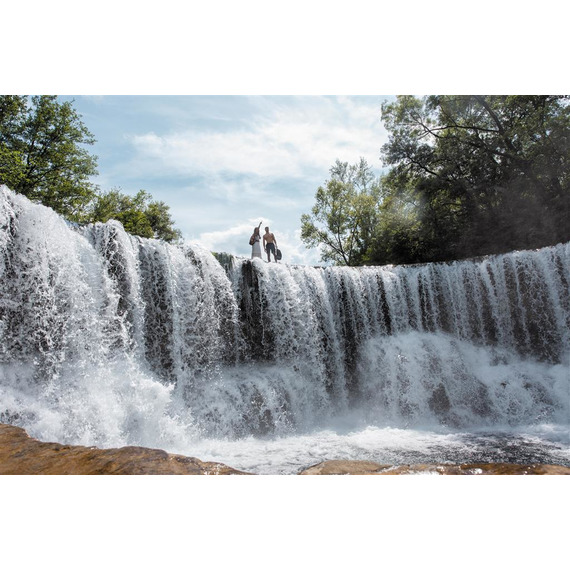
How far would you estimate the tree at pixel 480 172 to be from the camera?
41.3ft

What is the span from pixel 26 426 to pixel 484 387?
8.66 meters

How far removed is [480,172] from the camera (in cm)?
1512

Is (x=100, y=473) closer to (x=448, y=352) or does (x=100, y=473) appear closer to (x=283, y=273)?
(x=283, y=273)

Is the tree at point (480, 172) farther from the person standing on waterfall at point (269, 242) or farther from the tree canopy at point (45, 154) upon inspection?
the tree canopy at point (45, 154)

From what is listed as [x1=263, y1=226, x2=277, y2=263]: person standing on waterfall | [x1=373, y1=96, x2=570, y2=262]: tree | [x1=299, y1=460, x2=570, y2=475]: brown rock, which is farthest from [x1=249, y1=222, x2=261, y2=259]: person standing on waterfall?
[x1=373, y1=96, x2=570, y2=262]: tree

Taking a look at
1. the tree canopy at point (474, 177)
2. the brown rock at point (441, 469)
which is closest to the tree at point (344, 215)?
the tree canopy at point (474, 177)

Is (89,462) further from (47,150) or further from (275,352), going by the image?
(47,150)

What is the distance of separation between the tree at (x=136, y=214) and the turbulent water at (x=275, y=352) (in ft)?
43.4

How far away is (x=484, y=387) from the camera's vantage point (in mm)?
8414

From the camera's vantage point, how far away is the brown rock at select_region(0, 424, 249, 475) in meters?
2.71

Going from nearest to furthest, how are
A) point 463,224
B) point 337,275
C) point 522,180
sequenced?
point 337,275, point 522,180, point 463,224

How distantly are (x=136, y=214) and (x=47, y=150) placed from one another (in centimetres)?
769

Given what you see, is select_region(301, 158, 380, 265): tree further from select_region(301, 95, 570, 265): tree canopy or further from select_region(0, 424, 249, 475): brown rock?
select_region(0, 424, 249, 475): brown rock

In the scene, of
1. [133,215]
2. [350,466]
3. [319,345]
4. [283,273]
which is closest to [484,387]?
[319,345]
